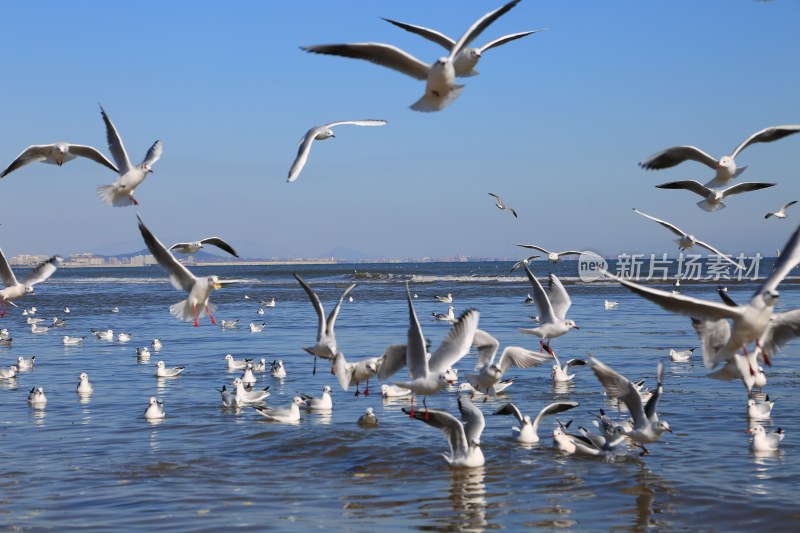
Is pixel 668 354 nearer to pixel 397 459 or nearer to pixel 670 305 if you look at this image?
pixel 397 459

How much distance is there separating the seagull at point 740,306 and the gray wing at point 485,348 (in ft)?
12.3

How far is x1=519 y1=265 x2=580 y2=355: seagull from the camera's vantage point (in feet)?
44.0

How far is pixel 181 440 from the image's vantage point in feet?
43.3

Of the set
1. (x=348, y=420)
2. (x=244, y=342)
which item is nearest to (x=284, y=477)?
(x=348, y=420)

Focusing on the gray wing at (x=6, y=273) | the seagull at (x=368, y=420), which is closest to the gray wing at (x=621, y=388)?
the seagull at (x=368, y=420)

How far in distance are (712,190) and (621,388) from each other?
10.4 ft

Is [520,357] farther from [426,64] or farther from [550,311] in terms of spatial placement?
[426,64]

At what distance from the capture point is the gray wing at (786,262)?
8773 millimetres

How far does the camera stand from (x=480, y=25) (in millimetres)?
9383

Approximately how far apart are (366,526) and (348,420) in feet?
18.3

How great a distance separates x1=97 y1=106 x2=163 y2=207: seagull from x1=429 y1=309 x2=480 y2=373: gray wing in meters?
4.10

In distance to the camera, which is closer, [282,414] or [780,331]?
[780,331]

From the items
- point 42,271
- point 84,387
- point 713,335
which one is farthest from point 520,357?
point 84,387

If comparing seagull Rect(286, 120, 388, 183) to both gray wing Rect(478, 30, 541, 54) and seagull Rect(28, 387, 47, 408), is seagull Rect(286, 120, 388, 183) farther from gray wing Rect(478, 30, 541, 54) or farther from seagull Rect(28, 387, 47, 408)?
seagull Rect(28, 387, 47, 408)
